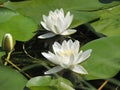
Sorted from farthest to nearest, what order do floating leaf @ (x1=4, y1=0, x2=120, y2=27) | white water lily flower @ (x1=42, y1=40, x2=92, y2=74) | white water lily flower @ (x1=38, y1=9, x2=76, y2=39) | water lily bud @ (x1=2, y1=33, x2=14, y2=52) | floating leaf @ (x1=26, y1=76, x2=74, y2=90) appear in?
floating leaf @ (x1=4, y1=0, x2=120, y2=27)
white water lily flower @ (x1=38, y1=9, x2=76, y2=39)
water lily bud @ (x1=2, y1=33, x2=14, y2=52)
white water lily flower @ (x1=42, y1=40, x2=92, y2=74)
floating leaf @ (x1=26, y1=76, x2=74, y2=90)

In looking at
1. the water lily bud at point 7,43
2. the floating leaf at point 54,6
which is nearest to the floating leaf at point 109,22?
the floating leaf at point 54,6

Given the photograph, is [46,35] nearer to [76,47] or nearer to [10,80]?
[76,47]

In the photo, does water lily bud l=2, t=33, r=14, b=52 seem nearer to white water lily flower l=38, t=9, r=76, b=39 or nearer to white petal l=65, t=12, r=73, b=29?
white water lily flower l=38, t=9, r=76, b=39

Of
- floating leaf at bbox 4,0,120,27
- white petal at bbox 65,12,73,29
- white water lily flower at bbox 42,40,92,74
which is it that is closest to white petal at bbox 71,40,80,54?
white water lily flower at bbox 42,40,92,74

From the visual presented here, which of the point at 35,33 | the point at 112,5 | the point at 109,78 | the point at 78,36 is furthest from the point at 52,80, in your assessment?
the point at 112,5

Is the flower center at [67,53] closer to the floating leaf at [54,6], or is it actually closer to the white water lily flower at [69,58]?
the white water lily flower at [69,58]

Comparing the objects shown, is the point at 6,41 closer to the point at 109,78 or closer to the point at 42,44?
the point at 42,44
